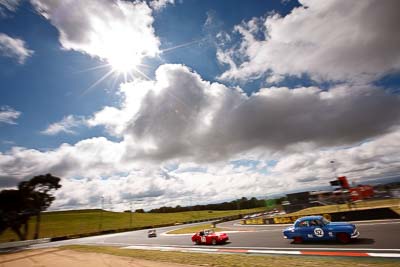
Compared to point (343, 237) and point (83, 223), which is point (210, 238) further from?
point (83, 223)

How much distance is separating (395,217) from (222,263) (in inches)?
755

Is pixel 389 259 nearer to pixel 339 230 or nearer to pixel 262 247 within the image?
pixel 339 230

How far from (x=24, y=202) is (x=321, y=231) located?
60857mm

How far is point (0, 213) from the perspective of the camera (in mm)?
52250

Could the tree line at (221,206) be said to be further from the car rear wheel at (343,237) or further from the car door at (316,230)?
the car rear wheel at (343,237)

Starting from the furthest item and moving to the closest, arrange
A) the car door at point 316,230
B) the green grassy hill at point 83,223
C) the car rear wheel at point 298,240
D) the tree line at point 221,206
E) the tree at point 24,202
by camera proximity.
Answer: the tree line at point 221,206
the green grassy hill at point 83,223
the tree at point 24,202
the car rear wheel at point 298,240
the car door at point 316,230

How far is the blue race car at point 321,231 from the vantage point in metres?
14.4

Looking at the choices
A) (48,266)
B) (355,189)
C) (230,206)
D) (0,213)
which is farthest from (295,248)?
(230,206)

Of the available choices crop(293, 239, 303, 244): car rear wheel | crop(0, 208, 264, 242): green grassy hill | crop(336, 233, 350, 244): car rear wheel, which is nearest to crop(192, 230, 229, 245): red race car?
crop(293, 239, 303, 244): car rear wheel

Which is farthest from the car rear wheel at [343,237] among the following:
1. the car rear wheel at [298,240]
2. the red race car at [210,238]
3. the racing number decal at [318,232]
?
the red race car at [210,238]

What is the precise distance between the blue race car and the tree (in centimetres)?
5877

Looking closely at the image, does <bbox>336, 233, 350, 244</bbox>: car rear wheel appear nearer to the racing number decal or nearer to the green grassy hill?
the racing number decal

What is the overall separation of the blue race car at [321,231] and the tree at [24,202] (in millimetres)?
58775

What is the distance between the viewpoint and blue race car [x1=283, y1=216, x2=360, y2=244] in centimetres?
1438
